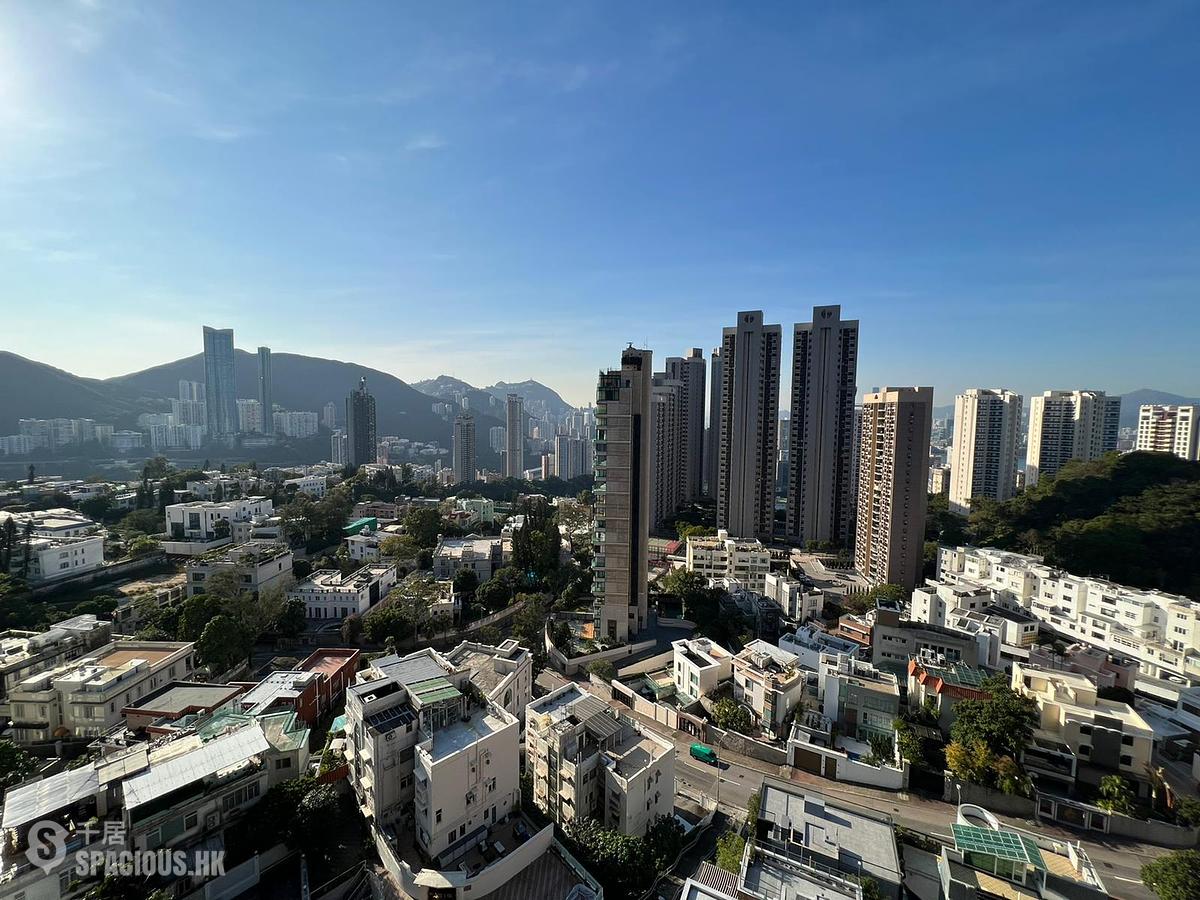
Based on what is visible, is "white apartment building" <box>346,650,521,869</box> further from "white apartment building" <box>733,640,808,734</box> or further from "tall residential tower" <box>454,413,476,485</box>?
"tall residential tower" <box>454,413,476,485</box>

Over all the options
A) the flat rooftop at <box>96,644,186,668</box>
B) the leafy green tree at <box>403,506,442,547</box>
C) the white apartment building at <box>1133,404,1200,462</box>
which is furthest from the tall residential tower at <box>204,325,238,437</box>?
the white apartment building at <box>1133,404,1200,462</box>

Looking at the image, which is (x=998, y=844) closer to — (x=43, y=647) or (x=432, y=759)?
(x=432, y=759)

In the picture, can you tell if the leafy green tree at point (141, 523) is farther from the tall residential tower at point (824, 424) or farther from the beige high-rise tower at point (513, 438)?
the beige high-rise tower at point (513, 438)

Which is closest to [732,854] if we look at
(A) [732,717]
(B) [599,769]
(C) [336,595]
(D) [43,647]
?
(B) [599,769]

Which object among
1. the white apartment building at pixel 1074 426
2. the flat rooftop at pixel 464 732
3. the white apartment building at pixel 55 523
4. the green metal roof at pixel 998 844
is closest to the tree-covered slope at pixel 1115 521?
the white apartment building at pixel 1074 426

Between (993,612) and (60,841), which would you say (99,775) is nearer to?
(60,841)
